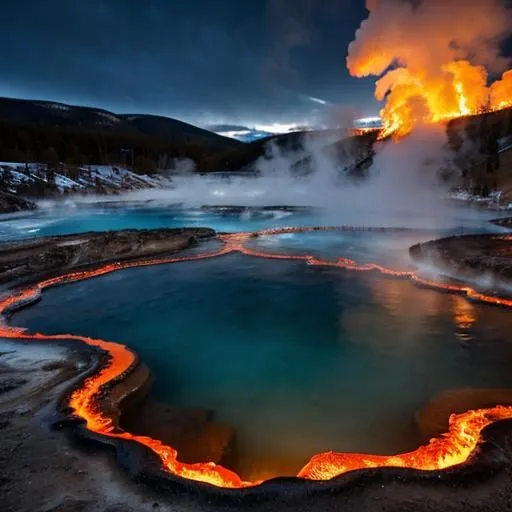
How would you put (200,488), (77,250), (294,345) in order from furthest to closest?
(77,250) → (294,345) → (200,488)

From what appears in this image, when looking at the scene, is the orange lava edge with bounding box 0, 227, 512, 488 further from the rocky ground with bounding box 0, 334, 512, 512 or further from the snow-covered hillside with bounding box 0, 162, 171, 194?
the snow-covered hillside with bounding box 0, 162, 171, 194

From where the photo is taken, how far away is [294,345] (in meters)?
10.1

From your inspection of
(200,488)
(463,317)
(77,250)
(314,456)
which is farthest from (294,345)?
(77,250)

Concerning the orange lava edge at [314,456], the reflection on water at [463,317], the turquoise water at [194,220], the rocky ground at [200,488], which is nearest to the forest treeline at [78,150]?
the turquoise water at [194,220]

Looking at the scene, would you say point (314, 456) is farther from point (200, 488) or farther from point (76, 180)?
point (76, 180)

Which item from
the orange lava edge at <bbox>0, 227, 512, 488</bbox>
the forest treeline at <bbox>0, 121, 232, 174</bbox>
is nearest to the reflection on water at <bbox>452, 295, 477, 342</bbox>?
the orange lava edge at <bbox>0, 227, 512, 488</bbox>

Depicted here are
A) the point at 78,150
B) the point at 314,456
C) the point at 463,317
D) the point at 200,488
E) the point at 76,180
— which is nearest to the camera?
the point at 200,488

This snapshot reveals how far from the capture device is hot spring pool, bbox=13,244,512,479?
6824 mm

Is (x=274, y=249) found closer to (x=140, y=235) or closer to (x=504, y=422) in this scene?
(x=140, y=235)

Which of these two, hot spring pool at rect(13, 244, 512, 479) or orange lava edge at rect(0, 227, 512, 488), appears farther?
hot spring pool at rect(13, 244, 512, 479)

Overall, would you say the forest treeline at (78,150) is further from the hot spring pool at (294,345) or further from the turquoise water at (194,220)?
the hot spring pool at (294,345)

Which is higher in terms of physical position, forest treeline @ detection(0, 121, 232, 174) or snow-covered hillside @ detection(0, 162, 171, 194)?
forest treeline @ detection(0, 121, 232, 174)

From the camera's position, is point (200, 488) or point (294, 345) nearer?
point (200, 488)

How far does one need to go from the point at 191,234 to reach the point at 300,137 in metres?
124
